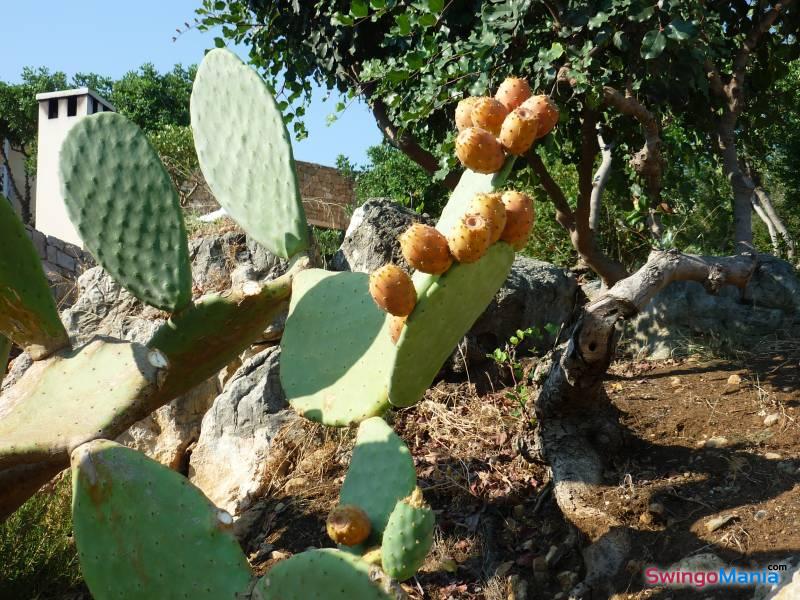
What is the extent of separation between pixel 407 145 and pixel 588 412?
2.44 meters

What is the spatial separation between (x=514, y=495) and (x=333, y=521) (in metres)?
1.91

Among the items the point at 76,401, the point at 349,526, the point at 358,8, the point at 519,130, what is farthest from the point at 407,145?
the point at 349,526

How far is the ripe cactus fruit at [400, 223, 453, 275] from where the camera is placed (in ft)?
5.01

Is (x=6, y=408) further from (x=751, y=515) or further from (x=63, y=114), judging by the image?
(x=63, y=114)

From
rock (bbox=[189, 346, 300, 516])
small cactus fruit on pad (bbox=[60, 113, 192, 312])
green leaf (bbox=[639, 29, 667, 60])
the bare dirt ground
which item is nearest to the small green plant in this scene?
the bare dirt ground

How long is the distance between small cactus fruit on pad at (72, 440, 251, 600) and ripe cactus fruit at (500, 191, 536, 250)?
83cm

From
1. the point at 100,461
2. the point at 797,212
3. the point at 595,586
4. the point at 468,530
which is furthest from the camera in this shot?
the point at 797,212

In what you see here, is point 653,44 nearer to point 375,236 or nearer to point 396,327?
point 375,236

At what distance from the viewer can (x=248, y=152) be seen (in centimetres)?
238

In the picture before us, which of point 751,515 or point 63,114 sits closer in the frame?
point 751,515

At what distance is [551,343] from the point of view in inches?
176

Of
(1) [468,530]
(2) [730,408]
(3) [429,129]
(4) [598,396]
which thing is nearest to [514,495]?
(1) [468,530]

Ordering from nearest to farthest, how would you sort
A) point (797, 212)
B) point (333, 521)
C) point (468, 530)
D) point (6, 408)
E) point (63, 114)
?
1. point (333, 521)
2. point (6, 408)
3. point (468, 530)
4. point (797, 212)
5. point (63, 114)

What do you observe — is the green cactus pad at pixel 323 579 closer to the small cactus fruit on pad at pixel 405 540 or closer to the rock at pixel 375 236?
the small cactus fruit on pad at pixel 405 540
